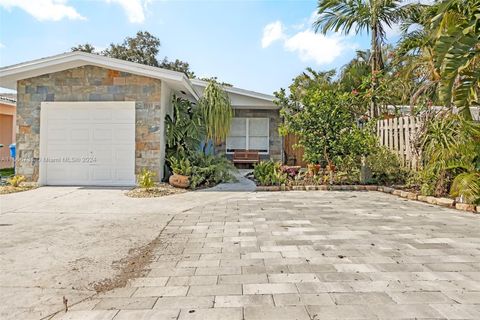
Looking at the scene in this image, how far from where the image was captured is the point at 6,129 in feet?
45.6

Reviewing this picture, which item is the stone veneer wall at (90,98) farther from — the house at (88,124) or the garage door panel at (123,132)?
the garage door panel at (123,132)

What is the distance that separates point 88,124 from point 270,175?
17.7ft

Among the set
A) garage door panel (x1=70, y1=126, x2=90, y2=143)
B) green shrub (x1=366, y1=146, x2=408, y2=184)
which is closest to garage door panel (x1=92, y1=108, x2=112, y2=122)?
garage door panel (x1=70, y1=126, x2=90, y2=143)

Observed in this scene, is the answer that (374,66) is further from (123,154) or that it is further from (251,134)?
(123,154)

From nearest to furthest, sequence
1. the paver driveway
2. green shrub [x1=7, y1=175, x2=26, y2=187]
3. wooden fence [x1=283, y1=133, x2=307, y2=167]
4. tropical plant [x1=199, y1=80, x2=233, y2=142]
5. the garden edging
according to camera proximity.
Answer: the paver driveway, the garden edging, green shrub [x1=7, y1=175, x2=26, y2=187], tropical plant [x1=199, y1=80, x2=233, y2=142], wooden fence [x1=283, y1=133, x2=307, y2=167]

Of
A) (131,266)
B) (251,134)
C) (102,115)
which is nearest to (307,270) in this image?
(131,266)

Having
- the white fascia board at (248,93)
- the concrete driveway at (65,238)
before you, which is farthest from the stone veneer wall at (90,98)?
the white fascia board at (248,93)

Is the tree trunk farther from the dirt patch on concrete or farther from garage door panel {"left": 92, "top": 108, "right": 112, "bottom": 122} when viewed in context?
the dirt patch on concrete

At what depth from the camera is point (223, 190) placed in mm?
7863

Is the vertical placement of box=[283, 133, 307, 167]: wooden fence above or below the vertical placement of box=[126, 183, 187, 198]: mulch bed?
above

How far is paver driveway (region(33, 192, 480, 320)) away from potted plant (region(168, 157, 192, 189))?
300cm

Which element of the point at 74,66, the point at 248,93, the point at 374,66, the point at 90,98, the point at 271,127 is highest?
the point at 374,66

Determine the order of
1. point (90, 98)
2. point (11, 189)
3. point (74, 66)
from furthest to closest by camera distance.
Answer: point (90, 98) → point (74, 66) → point (11, 189)

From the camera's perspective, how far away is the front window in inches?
540
